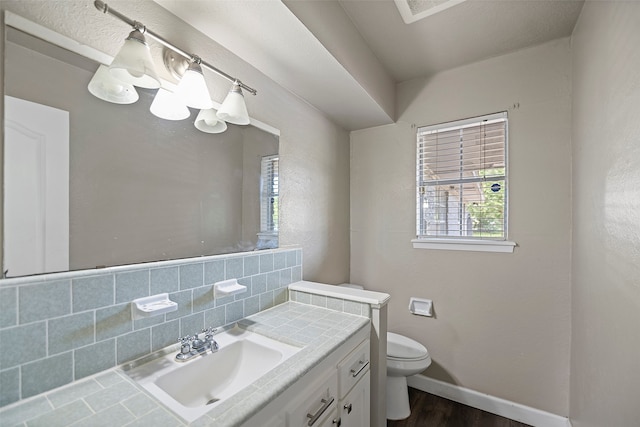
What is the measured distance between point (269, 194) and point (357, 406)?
118 cm

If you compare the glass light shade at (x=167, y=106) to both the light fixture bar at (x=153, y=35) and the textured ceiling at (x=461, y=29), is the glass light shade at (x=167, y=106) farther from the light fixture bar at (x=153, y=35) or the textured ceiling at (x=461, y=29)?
the textured ceiling at (x=461, y=29)

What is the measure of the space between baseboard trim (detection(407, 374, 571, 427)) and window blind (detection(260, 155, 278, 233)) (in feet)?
5.77

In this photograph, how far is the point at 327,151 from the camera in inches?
87.0

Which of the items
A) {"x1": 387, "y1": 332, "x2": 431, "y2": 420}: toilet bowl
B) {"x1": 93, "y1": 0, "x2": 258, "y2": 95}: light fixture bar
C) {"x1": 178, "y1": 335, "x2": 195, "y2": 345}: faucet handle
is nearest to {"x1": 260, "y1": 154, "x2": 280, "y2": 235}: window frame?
{"x1": 93, "y1": 0, "x2": 258, "y2": 95}: light fixture bar

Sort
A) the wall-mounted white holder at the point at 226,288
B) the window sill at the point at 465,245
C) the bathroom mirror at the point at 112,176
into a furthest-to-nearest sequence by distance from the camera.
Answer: the window sill at the point at 465,245, the wall-mounted white holder at the point at 226,288, the bathroom mirror at the point at 112,176

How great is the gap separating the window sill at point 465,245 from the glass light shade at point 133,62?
200 centimetres

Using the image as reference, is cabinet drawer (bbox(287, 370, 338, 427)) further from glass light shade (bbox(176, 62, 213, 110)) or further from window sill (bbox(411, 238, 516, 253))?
A: window sill (bbox(411, 238, 516, 253))

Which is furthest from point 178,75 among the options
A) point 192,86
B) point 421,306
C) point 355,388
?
point 421,306

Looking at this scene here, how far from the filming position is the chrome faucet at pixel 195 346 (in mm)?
999

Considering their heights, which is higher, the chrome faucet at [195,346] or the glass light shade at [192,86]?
the glass light shade at [192,86]

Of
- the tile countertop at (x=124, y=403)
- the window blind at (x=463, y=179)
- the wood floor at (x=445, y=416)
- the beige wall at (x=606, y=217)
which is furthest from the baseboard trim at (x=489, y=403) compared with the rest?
the tile countertop at (x=124, y=403)

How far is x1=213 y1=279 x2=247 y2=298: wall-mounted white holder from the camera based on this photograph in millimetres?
1208

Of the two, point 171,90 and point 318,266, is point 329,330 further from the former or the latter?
point 171,90

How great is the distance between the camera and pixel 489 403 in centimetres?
190
